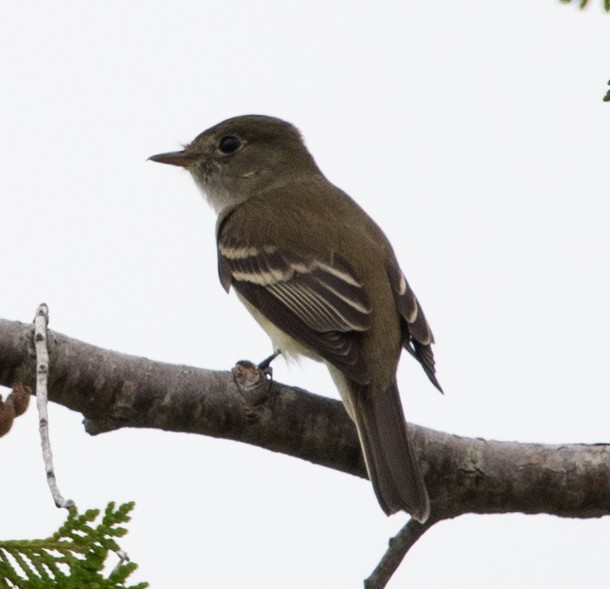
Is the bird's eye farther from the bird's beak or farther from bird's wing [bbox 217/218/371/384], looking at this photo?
bird's wing [bbox 217/218/371/384]

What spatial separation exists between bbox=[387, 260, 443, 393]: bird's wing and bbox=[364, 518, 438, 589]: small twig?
94cm

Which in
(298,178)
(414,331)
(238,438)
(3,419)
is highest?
(298,178)

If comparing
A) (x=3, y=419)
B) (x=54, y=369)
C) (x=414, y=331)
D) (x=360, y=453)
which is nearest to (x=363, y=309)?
(x=414, y=331)

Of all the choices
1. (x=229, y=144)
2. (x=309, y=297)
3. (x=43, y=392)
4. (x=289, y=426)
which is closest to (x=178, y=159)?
(x=229, y=144)

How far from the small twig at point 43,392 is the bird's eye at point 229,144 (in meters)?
4.13

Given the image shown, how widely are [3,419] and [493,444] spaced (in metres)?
2.51

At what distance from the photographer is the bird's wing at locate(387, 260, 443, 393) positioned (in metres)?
6.07

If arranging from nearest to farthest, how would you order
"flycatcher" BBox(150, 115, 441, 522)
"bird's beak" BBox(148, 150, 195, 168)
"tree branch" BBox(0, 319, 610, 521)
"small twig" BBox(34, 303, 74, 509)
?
1. "small twig" BBox(34, 303, 74, 509)
2. "tree branch" BBox(0, 319, 610, 521)
3. "flycatcher" BBox(150, 115, 441, 522)
4. "bird's beak" BBox(148, 150, 195, 168)

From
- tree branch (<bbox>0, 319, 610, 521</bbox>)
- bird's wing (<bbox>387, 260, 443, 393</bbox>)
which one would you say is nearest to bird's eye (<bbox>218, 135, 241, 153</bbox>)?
bird's wing (<bbox>387, 260, 443, 393</bbox>)

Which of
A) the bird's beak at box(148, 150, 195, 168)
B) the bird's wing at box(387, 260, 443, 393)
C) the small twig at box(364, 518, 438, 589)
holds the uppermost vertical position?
the bird's beak at box(148, 150, 195, 168)

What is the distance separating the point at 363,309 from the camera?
5.95 m

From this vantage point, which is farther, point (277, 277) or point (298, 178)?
point (298, 178)

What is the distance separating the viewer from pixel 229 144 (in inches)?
324

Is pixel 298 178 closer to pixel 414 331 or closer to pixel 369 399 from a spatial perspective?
pixel 414 331
